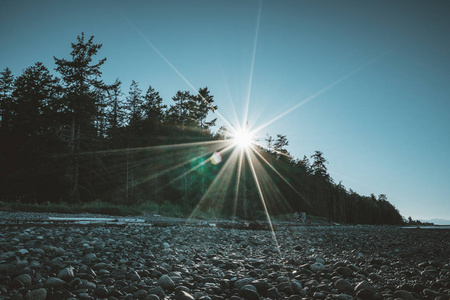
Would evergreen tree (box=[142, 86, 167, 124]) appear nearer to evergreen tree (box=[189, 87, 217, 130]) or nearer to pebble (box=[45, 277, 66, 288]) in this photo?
evergreen tree (box=[189, 87, 217, 130])

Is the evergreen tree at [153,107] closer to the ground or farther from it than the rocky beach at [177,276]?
farther from it

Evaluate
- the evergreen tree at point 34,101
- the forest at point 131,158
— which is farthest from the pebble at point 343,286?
the evergreen tree at point 34,101

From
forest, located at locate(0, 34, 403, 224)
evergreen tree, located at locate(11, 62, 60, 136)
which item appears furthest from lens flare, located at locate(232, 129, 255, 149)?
evergreen tree, located at locate(11, 62, 60, 136)

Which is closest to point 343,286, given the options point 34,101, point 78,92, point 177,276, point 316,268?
point 316,268

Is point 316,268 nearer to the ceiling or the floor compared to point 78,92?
nearer to the floor

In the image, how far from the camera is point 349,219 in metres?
45.9

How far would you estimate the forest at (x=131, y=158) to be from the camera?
2364 cm

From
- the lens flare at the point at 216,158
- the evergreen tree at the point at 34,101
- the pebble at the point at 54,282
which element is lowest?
the pebble at the point at 54,282

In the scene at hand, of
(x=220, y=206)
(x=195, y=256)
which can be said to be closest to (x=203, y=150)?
(x=220, y=206)

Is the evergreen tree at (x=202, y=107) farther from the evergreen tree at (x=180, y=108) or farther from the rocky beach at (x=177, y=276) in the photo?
the rocky beach at (x=177, y=276)

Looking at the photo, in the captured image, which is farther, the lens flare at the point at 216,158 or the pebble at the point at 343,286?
the lens flare at the point at 216,158

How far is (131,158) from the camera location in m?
32.2

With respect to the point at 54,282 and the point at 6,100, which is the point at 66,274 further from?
the point at 6,100

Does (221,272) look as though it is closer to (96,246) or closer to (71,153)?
(96,246)
